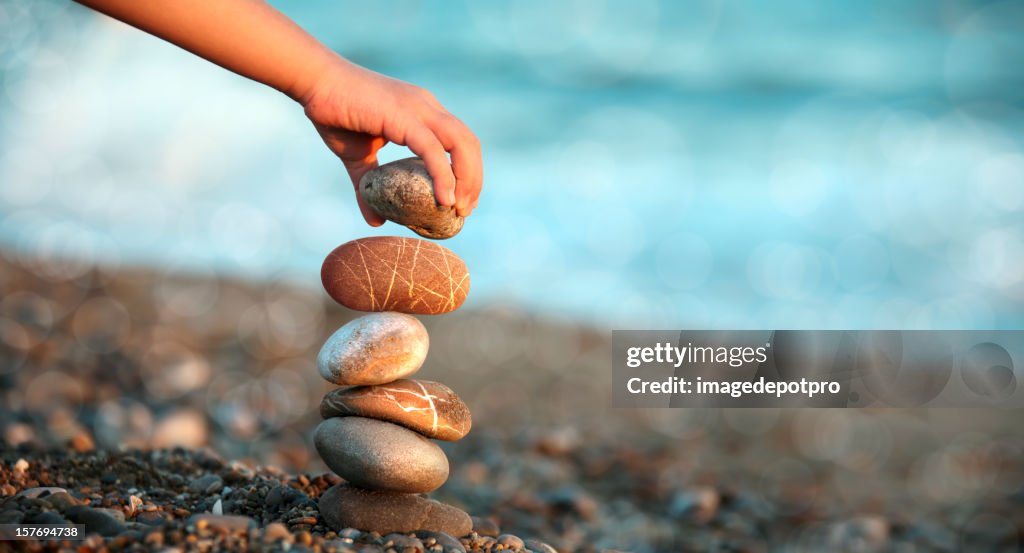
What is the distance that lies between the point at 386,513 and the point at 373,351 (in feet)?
2.54

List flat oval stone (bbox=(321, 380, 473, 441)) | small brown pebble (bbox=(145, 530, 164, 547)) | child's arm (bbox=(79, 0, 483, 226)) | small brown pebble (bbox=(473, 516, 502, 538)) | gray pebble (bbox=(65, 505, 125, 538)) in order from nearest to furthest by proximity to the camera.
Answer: small brown pebble (bbox=(145, 530, 164, 547)) → gray pebble (bbox=(65, 505, 125, 538)) → child's arm (bbox=(79, 0, 483, 226)) → flat oval stone (bbox=(321, 380, 473, 441)) → small brown pebble (bbox=(473, 516, 502, 538))

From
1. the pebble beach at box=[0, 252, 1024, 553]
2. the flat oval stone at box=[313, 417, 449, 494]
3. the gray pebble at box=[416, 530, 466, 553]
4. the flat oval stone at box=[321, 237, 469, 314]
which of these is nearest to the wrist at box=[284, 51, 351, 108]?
the flat oval stone at box=[321, 237, 469, 314]

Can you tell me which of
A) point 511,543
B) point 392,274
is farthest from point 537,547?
point 392,274

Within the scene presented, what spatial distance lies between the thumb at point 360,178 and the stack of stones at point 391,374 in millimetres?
99

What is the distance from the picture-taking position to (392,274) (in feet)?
12.5

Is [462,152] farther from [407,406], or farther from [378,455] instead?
[378,455]

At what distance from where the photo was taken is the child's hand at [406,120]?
3.39 meters

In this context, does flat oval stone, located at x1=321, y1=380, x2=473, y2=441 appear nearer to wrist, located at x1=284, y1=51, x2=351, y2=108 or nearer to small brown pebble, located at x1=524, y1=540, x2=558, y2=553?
A: small brown pebble, located at x1=524, y1=540, x2=558, y2=553

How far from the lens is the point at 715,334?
30.7 feet

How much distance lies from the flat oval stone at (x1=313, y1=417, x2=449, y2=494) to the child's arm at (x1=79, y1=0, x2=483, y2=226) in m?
1.15

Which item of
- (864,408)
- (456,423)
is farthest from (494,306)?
(456,423)

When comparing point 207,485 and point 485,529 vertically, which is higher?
point 207,485

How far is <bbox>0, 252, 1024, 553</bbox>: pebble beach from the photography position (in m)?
3.88

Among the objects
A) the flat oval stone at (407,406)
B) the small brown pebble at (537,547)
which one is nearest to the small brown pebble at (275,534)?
the flat oval stone at (407,406)
